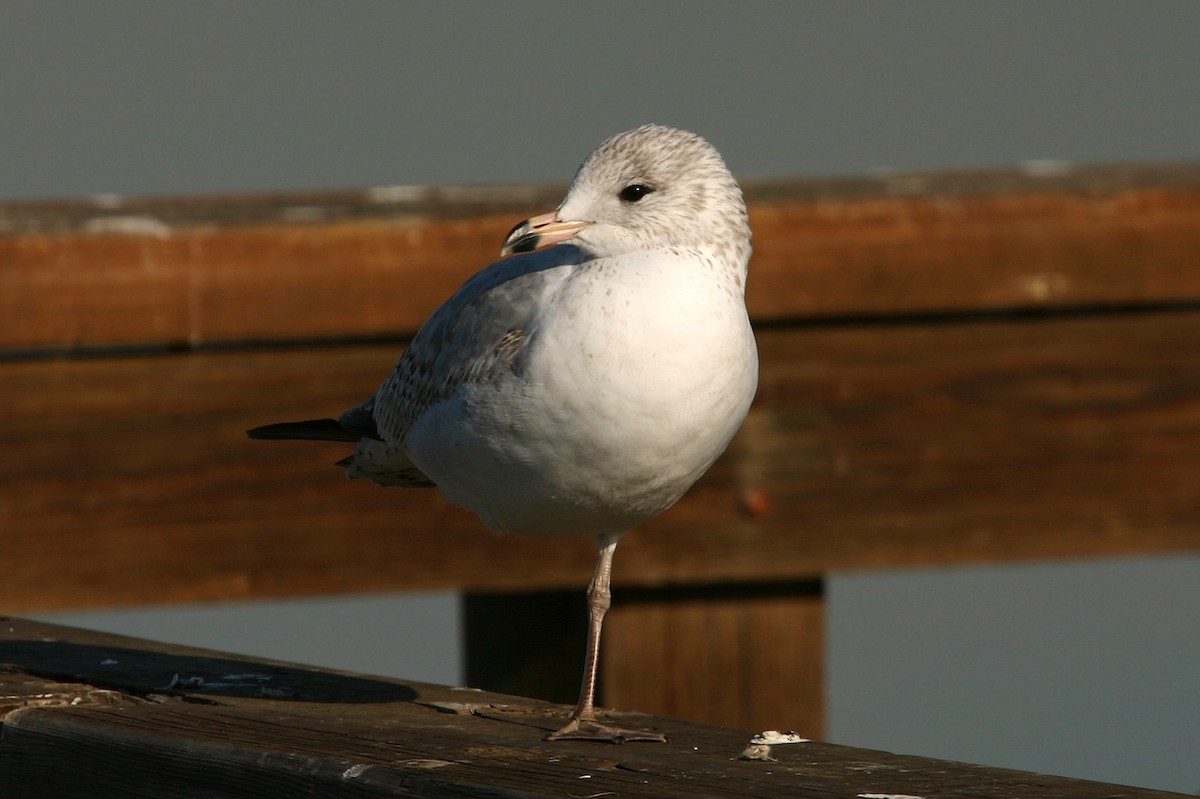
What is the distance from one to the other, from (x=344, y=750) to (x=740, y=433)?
6.24 ft

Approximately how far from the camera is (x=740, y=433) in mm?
→ 4691

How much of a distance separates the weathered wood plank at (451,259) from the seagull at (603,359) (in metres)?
0.86

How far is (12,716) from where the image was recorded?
3232mm

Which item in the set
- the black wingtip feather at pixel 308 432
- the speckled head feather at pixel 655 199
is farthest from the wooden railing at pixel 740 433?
the speckled head feather at pixel 655 199

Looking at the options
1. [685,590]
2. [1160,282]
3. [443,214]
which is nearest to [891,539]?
[685,590]

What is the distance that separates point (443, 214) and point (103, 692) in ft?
5.25

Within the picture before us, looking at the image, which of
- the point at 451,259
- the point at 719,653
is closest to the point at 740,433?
the point at 719,653

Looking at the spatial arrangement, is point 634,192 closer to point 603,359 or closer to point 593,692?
point 603,359

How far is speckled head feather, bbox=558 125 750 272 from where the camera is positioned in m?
3.50

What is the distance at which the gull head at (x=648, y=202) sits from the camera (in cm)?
350

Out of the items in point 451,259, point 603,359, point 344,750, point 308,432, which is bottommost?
point 344,750

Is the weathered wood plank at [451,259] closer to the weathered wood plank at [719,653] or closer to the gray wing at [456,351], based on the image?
the gray wing at [456,351]

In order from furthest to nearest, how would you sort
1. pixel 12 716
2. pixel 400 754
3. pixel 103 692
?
pixel 103 692 < pixel 12 716 < pixel 400 754

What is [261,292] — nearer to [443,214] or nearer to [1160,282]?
[443,214]
